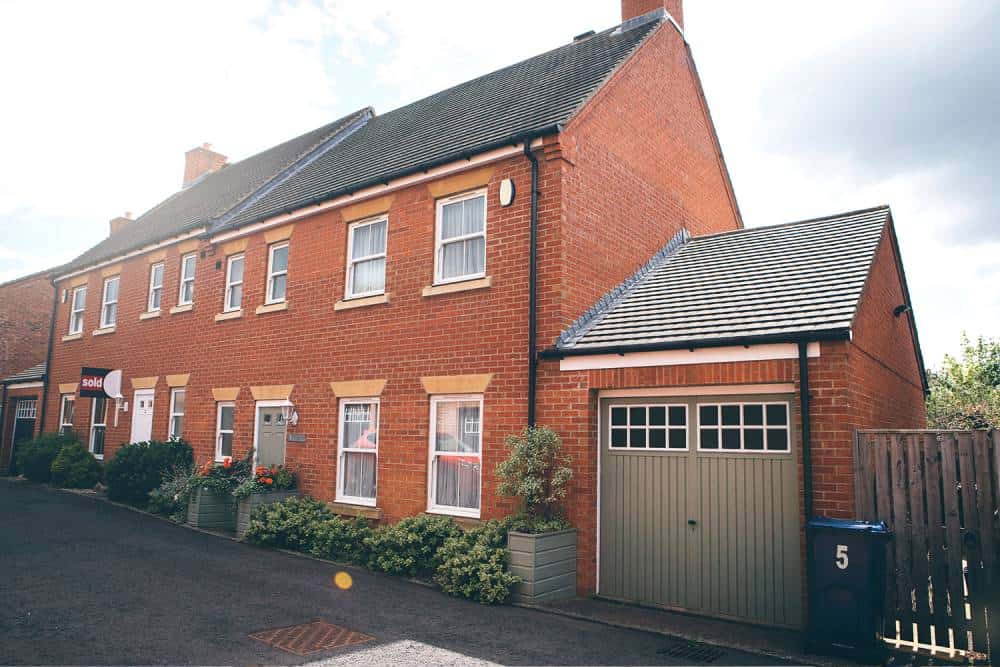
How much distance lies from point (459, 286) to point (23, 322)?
24.6 m

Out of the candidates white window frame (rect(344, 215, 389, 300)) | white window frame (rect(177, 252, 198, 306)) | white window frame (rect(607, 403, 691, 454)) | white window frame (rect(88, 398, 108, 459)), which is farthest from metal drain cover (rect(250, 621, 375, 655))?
white window frame (rect(88, 398, 108, 459))

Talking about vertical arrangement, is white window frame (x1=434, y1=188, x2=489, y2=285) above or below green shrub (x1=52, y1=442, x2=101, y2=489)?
above

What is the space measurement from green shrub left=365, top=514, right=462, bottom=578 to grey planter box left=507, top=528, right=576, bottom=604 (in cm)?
129

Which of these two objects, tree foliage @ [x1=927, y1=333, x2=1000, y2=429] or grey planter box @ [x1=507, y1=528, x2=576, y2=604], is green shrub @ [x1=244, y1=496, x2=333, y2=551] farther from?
tree foliage @ [x1=927, y1=333, x2=1000, y2=429]

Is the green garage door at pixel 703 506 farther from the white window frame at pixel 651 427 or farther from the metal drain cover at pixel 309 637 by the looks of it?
the metal drain cover at pixel 309 637

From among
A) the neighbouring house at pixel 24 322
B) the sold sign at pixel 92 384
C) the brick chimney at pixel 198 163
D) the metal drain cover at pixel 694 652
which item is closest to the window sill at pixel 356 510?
the metal drain cover at pixel 694 652

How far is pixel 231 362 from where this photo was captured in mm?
15297

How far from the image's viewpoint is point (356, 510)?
1188 centimetres

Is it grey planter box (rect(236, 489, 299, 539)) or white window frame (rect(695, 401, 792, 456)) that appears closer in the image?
white window frame (rect(695, 401, 792, 456))

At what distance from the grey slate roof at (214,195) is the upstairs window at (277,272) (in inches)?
113

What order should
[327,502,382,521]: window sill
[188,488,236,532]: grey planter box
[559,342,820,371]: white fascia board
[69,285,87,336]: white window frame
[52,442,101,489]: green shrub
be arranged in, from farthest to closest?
[69,285,87,336]: white window frame
[52,442,101,489]: green shrub
[188,488,236,532]: grey planter box
[327,502,382,521]: window sill
[559,342,820,371]: white fascia board

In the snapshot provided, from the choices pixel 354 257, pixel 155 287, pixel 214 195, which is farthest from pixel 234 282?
pixel 214 195

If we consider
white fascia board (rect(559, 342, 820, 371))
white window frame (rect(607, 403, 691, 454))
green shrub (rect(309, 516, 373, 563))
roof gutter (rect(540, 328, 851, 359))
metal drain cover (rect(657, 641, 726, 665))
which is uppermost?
roof gutter (rect(540, 328, 851, 359))

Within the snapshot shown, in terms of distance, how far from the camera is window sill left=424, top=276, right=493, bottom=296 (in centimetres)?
1074
